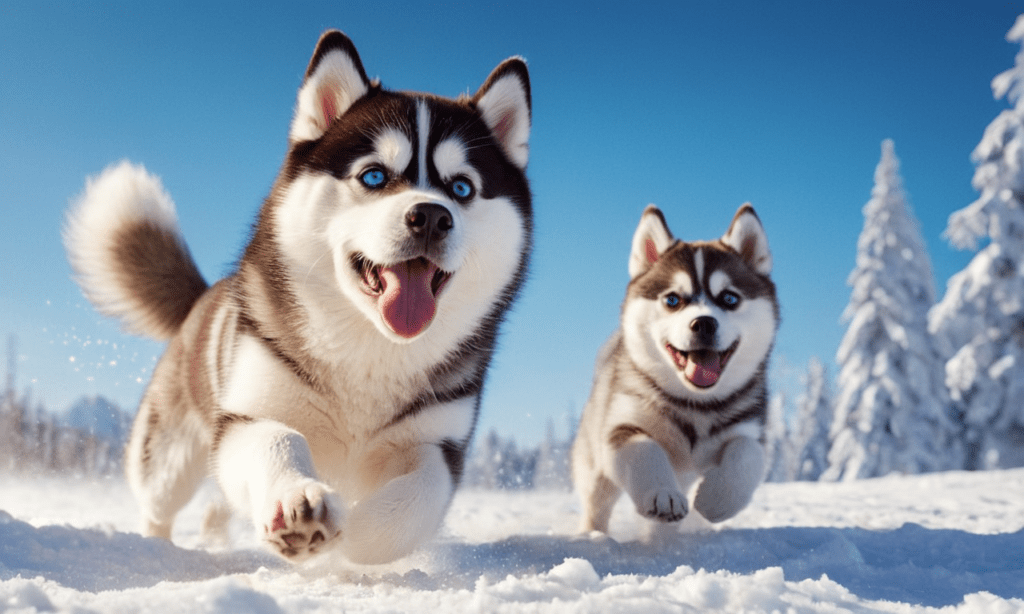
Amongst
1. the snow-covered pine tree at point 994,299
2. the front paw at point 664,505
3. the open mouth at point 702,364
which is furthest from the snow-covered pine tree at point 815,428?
the front paw at point 664,505

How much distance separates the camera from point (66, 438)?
898 inches

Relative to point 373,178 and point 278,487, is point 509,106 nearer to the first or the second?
point 373,178

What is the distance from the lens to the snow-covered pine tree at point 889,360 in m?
15.8

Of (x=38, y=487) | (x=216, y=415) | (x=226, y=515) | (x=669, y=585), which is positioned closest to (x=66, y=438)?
(x=38, y=487)

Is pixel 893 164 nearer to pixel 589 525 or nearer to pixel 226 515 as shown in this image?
pixel 589 525

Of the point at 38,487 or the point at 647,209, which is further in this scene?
the point at 38,487

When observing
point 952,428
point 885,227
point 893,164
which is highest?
point 893,164

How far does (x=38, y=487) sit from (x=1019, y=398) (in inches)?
582

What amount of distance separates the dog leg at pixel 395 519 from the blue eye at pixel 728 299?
2.38 meters

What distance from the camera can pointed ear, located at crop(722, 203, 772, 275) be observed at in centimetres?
495

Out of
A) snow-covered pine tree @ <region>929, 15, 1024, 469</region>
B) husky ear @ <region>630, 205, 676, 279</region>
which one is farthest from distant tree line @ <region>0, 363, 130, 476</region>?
snow-covered pine tree @ <region>929, 15, 1024, 469</region>

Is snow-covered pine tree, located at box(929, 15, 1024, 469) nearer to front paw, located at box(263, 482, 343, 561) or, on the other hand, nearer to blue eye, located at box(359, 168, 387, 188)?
blue eye, located at box(359, 168, 387, 188)

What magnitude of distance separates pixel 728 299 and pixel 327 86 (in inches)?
102

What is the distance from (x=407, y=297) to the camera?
108 inches
